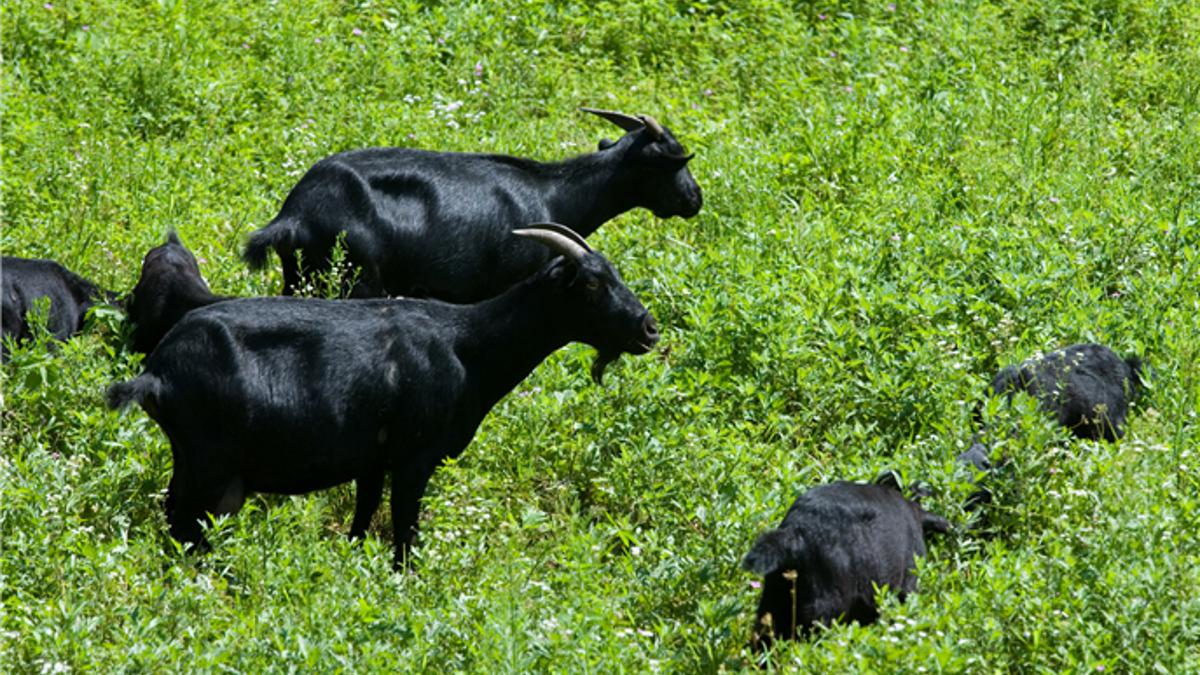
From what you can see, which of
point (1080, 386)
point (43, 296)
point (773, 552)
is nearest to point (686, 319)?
point (1080, 386)

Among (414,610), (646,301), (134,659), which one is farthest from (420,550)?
(646,301)

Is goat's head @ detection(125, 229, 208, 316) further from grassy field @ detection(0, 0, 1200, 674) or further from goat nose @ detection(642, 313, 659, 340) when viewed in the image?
goat nose @ detection(642, 313, 659, 340)

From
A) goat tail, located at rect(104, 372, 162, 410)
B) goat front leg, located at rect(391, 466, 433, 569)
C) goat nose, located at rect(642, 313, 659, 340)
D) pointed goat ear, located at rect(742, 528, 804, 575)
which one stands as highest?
goat tail, located at rect(104, 372, 162, 410)

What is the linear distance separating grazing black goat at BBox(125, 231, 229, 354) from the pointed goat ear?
3627 millimetres

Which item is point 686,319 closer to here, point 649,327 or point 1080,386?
point 649,327

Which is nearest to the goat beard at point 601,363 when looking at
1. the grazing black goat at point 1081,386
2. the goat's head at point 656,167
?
the grazing black goat at point 1081,386

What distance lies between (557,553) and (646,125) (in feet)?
12.1

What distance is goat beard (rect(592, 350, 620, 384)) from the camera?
9039 mm

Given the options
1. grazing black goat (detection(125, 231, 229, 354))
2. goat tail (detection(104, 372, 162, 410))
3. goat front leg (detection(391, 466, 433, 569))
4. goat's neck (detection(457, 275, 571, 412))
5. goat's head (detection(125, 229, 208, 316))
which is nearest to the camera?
goat tail (detection(104, 372, 162, 410))

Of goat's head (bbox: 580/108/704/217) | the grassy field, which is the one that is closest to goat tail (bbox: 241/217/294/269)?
the grassy field

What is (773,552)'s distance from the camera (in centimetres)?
712

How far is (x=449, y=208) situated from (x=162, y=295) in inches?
65.0

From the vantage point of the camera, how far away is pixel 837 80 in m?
14.0

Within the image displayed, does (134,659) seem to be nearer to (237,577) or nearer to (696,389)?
(237,577)
